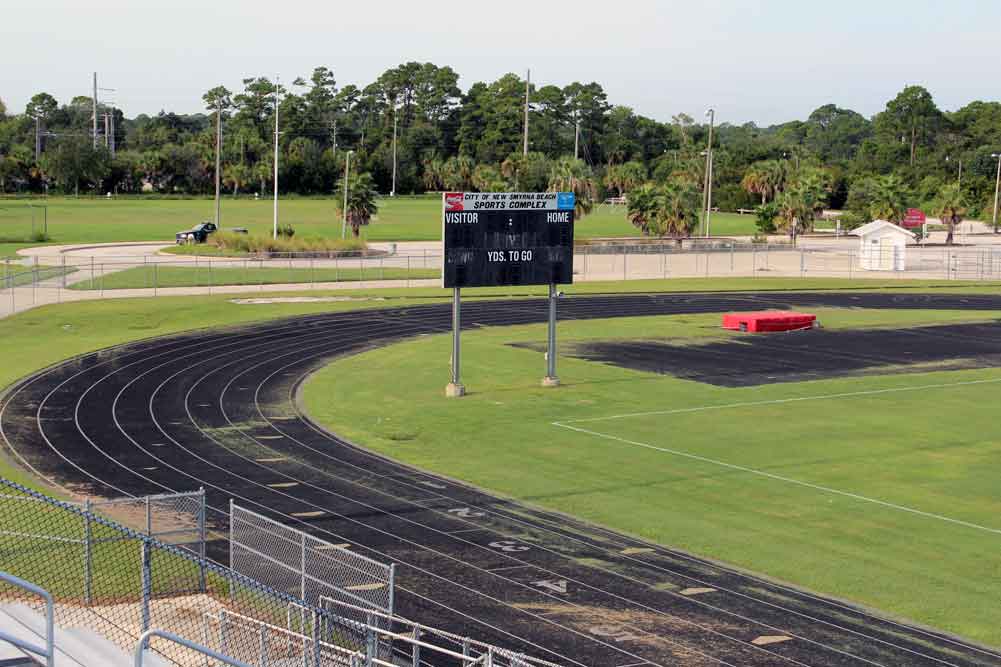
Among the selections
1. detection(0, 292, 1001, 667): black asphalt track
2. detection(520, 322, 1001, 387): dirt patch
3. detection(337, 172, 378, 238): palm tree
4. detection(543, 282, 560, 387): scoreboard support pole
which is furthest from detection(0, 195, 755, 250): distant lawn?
detection(543, 282, 560, 387): scoreboard support pole

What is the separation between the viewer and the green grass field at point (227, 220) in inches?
4906

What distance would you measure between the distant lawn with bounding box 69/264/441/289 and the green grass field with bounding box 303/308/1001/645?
1177 inches

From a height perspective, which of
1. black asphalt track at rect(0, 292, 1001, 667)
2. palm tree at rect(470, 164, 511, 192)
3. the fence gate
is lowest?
black asphalt track at rect(0, 292, 1001, 667)

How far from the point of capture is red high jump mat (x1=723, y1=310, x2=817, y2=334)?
60031mm

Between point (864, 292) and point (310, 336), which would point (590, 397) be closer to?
point (310, 336)

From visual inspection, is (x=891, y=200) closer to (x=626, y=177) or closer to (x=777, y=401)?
(x=626, y=177)

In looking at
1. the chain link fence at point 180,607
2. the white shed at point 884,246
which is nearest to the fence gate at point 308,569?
the chain link fence at point 180,607

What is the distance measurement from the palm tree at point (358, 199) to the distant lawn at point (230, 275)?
23.4m

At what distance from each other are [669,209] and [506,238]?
76.4 meters

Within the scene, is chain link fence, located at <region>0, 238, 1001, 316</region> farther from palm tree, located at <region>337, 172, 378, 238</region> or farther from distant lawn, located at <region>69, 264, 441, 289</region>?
palm tree, located at <region>337, 172, 378, 238</region>

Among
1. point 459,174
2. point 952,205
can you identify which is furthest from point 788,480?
point 459,174

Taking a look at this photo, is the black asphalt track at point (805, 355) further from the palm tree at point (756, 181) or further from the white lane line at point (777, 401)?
the palm tree at point (756, 181)

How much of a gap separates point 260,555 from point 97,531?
5.95 meters

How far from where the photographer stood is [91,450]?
33.8 meters
